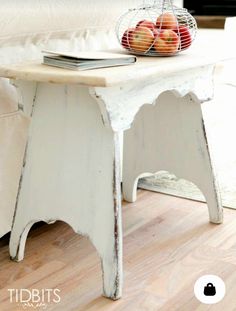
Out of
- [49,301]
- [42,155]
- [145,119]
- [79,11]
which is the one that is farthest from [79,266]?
[79,11]

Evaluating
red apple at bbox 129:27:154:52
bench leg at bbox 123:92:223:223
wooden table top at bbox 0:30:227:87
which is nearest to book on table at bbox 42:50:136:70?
wooden table top at bbox 0:30:227:87

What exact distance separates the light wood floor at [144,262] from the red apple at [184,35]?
492 mm

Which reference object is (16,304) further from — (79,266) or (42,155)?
(42,155)

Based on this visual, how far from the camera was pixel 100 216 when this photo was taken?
3.39 ft

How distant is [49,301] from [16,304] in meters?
0.07

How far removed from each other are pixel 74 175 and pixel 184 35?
43 centimetres

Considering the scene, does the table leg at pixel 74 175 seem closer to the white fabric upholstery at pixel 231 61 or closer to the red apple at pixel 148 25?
the red apple at pixel 148 25

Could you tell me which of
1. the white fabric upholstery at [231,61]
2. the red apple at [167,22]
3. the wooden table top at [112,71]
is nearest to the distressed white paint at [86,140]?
the wooden table top at [112,71]

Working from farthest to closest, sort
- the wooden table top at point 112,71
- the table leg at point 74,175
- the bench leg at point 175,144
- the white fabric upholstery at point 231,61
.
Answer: the white fabric upholstery at point 231,61 → the bench leg at point 175,144 → the table leg at point 74,175 → the wooden table top at point 112,71

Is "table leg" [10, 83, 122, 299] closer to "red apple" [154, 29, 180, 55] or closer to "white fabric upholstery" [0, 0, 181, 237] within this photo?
"white fabric upholstery" [0, 0, 181, 237]

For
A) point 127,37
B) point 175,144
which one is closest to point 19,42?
point 127,37

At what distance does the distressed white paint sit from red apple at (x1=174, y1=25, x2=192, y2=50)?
0.07m

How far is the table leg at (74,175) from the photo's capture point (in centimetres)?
102

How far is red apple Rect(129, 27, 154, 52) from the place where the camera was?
45.9 inches
